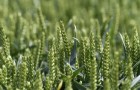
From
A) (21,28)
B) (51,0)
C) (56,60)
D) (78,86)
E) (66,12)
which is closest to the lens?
(78,86)

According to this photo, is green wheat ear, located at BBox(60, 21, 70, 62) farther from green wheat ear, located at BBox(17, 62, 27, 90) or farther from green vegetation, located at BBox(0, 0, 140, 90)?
green wheat ear, located at BBox(17, 62, 27, 90)

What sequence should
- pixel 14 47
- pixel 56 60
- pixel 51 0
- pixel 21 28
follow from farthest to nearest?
1. pixel 51 0
2. pixel 21 28
3. pixel 14 47
4. pixel 56 60

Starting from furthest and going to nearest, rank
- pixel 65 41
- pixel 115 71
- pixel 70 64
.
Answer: pixel 70 64 < pixel 65 41 < pixel 115 71

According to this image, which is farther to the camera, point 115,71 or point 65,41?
point 65,41

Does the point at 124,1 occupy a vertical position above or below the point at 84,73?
above

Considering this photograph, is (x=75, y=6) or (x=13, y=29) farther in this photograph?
(x=75, y=6)

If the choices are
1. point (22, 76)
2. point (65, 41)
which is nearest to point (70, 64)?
point (65, 41)

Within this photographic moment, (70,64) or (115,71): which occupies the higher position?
(70,64)

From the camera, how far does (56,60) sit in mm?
1065

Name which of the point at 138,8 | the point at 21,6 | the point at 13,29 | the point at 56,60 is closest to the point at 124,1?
the point at 138,8

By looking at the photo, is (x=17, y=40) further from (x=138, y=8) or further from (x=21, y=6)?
(x=138, y=8)

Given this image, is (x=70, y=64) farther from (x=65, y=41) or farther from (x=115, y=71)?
(x=115, y=71)

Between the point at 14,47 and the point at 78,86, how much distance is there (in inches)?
26.7

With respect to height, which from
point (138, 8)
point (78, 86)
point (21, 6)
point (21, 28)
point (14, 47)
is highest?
point (21, 6)
